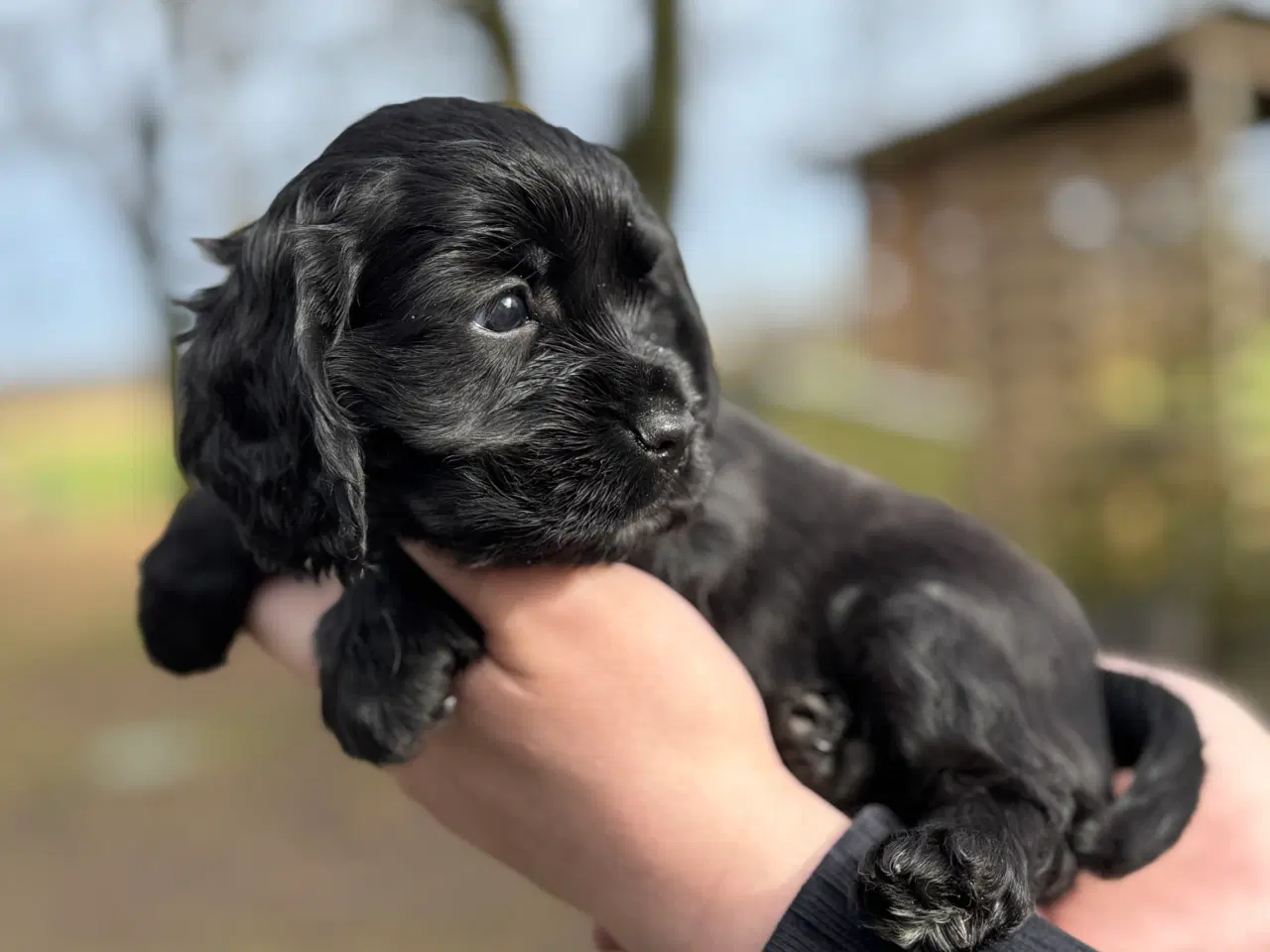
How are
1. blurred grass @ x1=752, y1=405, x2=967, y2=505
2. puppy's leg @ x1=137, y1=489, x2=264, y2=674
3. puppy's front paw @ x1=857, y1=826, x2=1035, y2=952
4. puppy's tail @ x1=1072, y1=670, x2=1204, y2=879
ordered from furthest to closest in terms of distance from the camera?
1. blurred grass @ x1=752, y1=405, x2=967, y2=505
2. puppy's leg @ x1=137, y1=489, x2=264, y2=674
3. puppy's tail @ x1=1072, y1=670, x2=1204, y2=879
4. puppy's front paw @ x1=857, y1=826, x2=1035, y2=952

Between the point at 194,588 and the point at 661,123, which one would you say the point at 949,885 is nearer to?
the point at 194,588

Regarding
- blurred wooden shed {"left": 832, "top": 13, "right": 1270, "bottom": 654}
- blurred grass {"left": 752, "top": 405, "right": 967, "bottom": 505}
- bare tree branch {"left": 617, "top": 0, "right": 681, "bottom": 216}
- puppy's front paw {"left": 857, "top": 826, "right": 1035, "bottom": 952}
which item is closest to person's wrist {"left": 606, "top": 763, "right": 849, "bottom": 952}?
puppy's front paw {"left": 857, "top": 826, "right": 1035, "bottom": 952}

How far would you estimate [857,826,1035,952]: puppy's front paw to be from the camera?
4.67 feet

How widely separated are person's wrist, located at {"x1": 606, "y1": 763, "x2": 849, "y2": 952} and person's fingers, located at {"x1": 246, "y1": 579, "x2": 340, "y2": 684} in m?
0.66

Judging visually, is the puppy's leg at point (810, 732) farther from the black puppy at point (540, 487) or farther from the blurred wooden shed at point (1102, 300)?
the blurred wooden shed at point (1102, 300)

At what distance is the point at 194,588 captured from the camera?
187 centimetres

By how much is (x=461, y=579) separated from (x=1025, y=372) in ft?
23.7

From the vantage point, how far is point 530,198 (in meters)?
1.48

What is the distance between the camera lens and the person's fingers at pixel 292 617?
72.6 inches

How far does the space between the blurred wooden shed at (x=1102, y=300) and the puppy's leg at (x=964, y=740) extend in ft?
18.2

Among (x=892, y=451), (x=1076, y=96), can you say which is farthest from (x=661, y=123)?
(x=892, y=451)

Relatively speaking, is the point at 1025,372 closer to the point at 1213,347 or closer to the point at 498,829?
the point at 1213,347

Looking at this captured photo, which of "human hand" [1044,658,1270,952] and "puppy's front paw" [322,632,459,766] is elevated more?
"puppy's front paw" [322,632,459,766]

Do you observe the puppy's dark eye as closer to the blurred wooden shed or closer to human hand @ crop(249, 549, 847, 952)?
human hand @ crop(249, 549, 847, 952)
